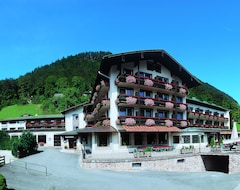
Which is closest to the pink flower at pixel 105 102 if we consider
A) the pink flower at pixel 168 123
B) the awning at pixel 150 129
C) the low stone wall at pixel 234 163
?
the awning at pixel 150 129

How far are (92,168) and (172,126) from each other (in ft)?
56.7

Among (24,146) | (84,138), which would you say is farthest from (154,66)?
(24,146)

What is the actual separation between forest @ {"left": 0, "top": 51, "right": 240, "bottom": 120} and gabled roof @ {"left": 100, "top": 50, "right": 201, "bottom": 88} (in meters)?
57.0

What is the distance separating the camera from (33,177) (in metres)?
21.0

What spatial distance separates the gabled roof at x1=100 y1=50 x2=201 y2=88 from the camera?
33.1m

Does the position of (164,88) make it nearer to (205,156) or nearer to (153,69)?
(153,69)

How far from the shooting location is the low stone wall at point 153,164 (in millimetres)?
24875

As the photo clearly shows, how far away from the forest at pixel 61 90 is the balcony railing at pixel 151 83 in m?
57.5

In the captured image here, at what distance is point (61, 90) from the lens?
117 meters

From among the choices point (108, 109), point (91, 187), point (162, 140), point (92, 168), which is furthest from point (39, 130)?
point (91, 187)

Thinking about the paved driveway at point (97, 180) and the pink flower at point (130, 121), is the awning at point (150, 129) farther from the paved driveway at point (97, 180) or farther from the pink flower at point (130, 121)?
the paved driveway at point (97, 180)

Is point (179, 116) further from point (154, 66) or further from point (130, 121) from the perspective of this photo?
point (130, 121)

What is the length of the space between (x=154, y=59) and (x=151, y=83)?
187 inches

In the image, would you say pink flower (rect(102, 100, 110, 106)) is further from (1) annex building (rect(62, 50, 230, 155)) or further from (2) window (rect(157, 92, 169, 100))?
(2) window (rect(157, 92, 169, 100))
